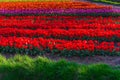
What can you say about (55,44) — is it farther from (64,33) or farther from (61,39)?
(64,33)

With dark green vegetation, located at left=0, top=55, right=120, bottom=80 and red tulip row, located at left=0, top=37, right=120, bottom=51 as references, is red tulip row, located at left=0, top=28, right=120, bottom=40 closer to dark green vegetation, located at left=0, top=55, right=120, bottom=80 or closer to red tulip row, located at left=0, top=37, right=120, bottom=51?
red tulip row, located at left=0, top=37, right=120, bottom=51

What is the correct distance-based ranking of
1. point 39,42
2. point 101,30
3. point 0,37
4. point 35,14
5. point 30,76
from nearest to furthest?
point 30,76
point 39,42
point 0,37
point 101,30
point 35,14

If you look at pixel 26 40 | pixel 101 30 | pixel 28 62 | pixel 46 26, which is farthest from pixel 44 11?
pixel 28 62

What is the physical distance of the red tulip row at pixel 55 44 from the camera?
1116cm

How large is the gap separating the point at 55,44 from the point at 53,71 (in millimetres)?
4270

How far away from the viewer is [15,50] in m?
11.4

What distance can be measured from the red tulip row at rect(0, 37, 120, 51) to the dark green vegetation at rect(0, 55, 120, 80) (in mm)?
3202

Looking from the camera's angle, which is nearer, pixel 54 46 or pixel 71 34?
pixel 54 46

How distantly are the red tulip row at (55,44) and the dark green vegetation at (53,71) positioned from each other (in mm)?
3202

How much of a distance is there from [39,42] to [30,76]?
426 cm

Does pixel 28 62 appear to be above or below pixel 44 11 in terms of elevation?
above

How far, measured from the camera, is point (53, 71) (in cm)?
737

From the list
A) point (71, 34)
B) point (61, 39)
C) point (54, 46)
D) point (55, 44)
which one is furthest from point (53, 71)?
point (71, 34)

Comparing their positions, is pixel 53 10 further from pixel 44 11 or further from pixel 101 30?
pixel 101 30
